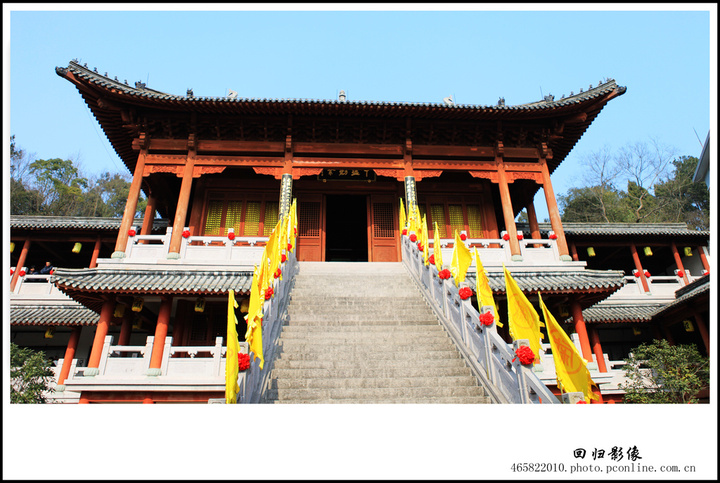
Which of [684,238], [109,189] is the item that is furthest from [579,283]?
[109,189]

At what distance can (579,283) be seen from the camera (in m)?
9.58

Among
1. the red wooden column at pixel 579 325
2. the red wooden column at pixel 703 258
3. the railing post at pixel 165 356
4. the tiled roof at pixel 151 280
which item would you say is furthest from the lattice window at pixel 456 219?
the red wooden column at pixel 703 258

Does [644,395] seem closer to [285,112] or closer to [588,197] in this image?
[285,112]

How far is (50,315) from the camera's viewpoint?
455 inches

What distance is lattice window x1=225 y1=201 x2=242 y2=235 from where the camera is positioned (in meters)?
13.3

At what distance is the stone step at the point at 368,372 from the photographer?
6336mm

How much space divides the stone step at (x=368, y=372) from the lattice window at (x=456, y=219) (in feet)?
25.9

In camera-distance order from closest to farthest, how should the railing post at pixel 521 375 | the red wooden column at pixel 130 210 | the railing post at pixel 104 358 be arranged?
the railing post at pixel 521 375 → the railing post at pixel 104 358 → the red wooden column at pixel 130 210

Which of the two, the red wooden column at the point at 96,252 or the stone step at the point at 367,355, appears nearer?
the stone step at the point at 367,355

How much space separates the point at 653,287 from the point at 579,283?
672 cm

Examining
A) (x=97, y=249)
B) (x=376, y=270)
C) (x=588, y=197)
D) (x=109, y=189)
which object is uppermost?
(x=109, y=189)

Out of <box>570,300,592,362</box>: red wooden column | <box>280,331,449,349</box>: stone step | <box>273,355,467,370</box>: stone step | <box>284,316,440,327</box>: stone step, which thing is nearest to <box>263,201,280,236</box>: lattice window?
<box>284,316,440,327</box>: stone step

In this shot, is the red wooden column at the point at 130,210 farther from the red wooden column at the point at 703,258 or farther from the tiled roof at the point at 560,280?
the red wooden column at the point at 703,258

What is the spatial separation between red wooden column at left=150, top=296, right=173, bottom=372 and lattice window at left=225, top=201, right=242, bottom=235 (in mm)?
4298
